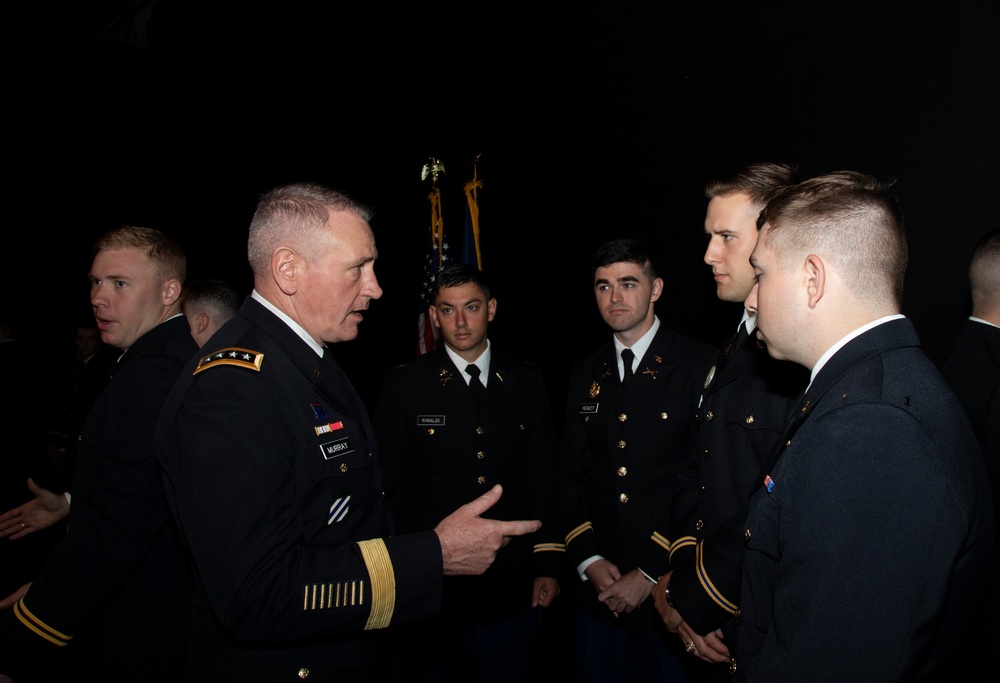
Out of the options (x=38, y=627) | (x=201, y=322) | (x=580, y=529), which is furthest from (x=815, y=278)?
(x=201, y=322)

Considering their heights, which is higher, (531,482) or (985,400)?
(985,400)

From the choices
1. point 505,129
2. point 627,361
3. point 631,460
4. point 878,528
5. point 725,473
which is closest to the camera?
point 878,528

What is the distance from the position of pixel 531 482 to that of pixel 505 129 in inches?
92.3

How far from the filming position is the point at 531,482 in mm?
2965

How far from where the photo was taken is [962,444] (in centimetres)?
109

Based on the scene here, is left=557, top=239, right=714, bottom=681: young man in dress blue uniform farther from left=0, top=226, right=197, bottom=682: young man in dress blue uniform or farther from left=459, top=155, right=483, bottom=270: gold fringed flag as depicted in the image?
left=459, top=155, right=483, bottom=270: gold fringed flag

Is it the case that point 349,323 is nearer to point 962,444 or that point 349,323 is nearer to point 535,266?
point 962,444

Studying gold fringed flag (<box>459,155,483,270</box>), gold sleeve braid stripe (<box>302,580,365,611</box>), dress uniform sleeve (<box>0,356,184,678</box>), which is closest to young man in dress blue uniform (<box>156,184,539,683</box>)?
gold sleeve braid stripe (<box>302,580,365,611</box>)

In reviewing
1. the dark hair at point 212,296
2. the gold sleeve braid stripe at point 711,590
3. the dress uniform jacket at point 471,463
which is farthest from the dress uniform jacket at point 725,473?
the dark hair at point 212,296

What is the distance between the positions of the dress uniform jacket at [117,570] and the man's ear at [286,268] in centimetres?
66

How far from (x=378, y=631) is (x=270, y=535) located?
451mm

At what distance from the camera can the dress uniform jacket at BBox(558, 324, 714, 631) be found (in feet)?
8.04

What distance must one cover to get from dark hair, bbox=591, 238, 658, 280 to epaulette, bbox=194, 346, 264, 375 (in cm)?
167

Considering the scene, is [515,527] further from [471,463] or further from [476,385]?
[476,385]
